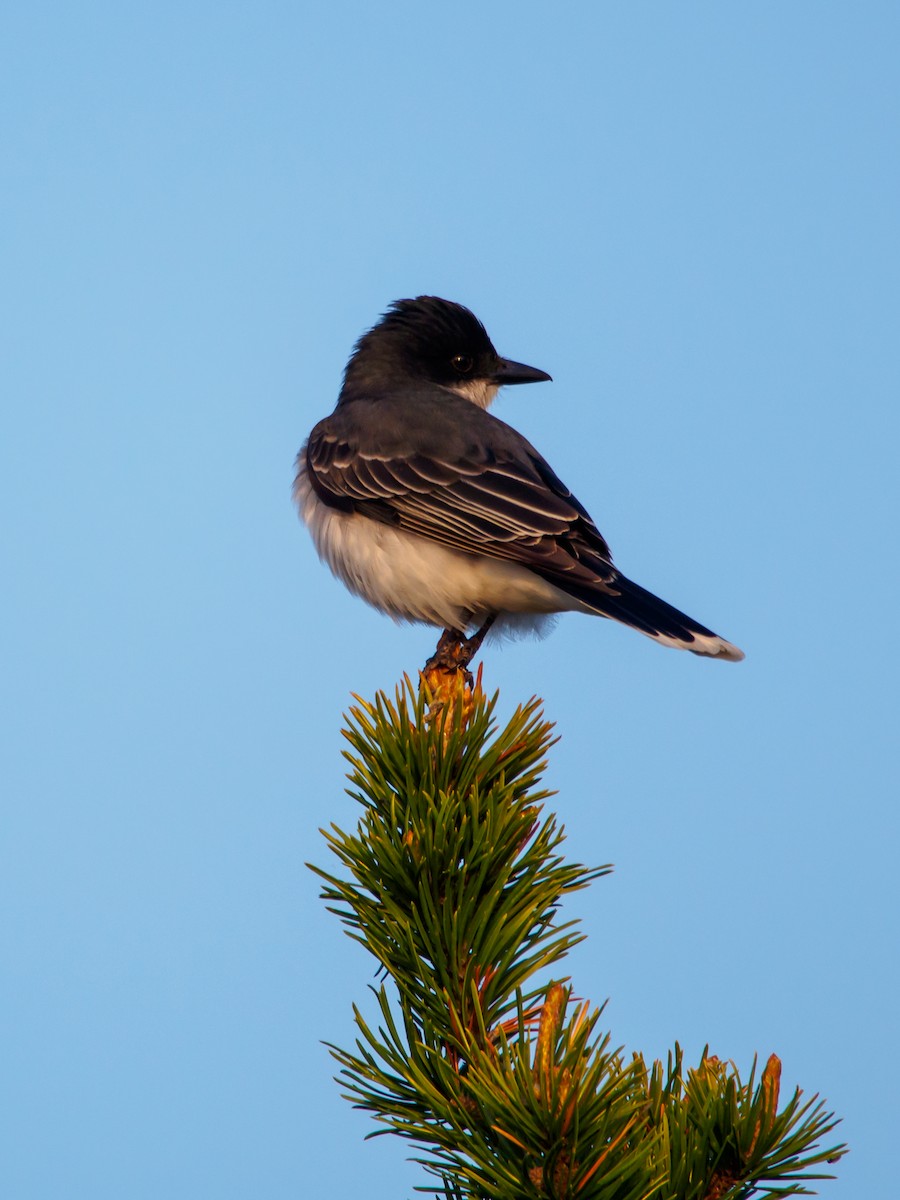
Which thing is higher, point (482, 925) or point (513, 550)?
point (513, 550)

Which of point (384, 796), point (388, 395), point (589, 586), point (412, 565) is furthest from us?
point (388, 395)

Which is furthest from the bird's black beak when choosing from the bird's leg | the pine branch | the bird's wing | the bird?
the pine branch

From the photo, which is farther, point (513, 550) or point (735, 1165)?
point (513, 550)

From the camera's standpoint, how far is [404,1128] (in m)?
2.25

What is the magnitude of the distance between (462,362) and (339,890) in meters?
5.34

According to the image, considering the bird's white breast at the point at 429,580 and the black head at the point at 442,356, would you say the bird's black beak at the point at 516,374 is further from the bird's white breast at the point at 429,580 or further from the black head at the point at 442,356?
the bird's white breast at the point at 429,580

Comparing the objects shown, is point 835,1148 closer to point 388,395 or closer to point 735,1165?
point 735,1165

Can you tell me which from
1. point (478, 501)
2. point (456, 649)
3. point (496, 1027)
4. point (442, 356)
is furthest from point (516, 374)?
point (496, 1027)

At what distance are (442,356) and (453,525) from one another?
2.05m

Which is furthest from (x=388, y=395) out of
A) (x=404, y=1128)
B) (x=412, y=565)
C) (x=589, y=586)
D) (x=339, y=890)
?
(x=404, y=1128)

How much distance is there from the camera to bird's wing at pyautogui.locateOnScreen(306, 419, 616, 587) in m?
5.57

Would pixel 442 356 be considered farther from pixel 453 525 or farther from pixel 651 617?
pixel 651 617

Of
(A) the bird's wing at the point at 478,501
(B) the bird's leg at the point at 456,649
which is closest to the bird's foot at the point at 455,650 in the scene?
(B) the bird's leg at the point at 456,649

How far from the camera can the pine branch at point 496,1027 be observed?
210cm
